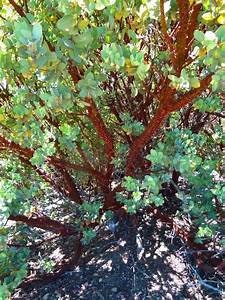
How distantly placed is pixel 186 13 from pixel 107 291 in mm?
1473

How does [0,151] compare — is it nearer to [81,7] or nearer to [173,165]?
[173,165]

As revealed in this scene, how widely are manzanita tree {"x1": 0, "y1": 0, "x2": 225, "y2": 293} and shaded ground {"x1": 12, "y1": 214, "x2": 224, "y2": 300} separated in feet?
0.53

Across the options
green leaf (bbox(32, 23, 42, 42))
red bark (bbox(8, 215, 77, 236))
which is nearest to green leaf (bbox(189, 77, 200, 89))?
green leaf (bbox(32, 23, 42, 42))

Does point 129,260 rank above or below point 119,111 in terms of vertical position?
below

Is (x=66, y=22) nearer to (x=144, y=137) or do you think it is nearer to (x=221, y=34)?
(x=221, y=34)

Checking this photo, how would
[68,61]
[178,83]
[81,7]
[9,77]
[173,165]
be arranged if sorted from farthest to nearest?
1. [9,77]
2. [173,165]
3. [68,61]
4. [178,83]
5. [81,7]

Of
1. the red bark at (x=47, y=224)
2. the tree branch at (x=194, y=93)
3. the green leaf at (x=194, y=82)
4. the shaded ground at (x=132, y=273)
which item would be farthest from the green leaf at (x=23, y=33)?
the shaded ground at (x=132, y=273)

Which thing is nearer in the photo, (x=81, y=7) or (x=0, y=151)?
(x=81, y=7)

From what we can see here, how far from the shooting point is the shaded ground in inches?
92.0

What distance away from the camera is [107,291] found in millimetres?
2367

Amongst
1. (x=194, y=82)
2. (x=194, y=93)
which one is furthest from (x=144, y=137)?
(x=194, y=82)

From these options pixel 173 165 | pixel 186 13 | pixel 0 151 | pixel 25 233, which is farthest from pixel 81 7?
pixel 25 233

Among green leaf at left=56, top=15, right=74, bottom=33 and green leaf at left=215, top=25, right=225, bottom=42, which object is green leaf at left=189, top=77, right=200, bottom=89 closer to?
green leaf at left=215, top=25, right=225, bottom=42

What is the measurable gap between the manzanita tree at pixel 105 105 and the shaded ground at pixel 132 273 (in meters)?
0.16
